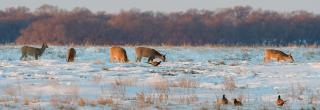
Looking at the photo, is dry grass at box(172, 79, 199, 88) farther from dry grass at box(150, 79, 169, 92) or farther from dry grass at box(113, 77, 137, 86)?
dry grass at box(113, 77, 137, 86)

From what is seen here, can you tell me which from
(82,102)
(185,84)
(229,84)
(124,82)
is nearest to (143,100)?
(82,102)

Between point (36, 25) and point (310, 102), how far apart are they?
64810mm

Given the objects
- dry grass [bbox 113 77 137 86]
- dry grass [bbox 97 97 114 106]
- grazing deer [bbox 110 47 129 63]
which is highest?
grazing deer [bbox 110 47 129 63]

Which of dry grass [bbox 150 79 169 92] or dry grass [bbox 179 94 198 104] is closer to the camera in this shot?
dry grass [bbox 179 94 198 104]

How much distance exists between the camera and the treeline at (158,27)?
70.2m

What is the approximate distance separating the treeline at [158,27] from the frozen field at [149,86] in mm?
46607

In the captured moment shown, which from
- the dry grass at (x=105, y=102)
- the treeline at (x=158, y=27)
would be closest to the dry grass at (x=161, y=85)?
the dry grass at (x=105, y=102)

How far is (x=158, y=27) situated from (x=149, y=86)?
60738 millimetres

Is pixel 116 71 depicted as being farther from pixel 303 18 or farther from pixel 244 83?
pixel 303 18

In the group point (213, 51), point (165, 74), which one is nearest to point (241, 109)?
point (165, 74)

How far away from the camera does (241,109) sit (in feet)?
41.4

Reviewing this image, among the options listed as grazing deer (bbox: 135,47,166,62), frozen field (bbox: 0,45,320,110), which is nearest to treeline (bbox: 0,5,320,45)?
grazing deer (bbox: 135,47,166,62)

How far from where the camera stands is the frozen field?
42.5 ft

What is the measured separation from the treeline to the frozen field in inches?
1835
